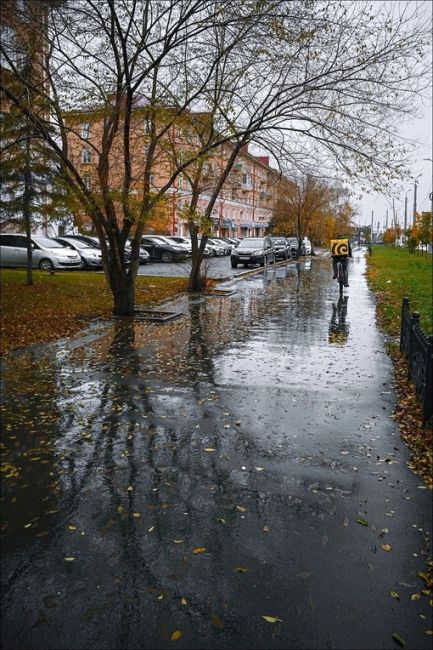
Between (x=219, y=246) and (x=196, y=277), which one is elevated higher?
(x=219, y=246)

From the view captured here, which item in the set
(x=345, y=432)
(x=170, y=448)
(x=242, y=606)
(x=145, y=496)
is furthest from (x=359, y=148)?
(x=242, y=606)

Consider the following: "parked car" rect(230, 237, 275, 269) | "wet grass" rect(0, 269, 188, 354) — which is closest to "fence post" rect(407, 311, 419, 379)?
"wet grass" rect(0, 269, 188, 354)

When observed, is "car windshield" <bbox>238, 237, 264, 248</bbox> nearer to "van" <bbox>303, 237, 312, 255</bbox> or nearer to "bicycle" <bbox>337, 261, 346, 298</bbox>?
"bicycle" <bbox>337, 261, 346, 298</bbox>

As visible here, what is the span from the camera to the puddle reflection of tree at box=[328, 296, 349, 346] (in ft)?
33.6

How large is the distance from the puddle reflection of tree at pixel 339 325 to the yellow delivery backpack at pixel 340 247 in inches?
60.5

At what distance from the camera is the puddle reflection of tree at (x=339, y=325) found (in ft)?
33.6

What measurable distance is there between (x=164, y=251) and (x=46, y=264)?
10.4 m

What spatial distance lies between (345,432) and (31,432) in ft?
9.69

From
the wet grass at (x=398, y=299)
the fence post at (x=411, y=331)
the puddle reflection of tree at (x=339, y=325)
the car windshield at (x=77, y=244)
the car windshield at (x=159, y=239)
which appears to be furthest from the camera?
the car windshield at (x=159, y=239)

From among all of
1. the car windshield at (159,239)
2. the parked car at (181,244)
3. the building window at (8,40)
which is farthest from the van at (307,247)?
the building window at (8,40)

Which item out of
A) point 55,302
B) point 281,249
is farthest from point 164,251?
point 55,302

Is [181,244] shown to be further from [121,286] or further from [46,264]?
[121,286]

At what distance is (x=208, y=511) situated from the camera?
147 inches

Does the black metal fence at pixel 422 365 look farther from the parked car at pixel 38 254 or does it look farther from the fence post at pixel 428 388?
the parked car at pixel 38 254
